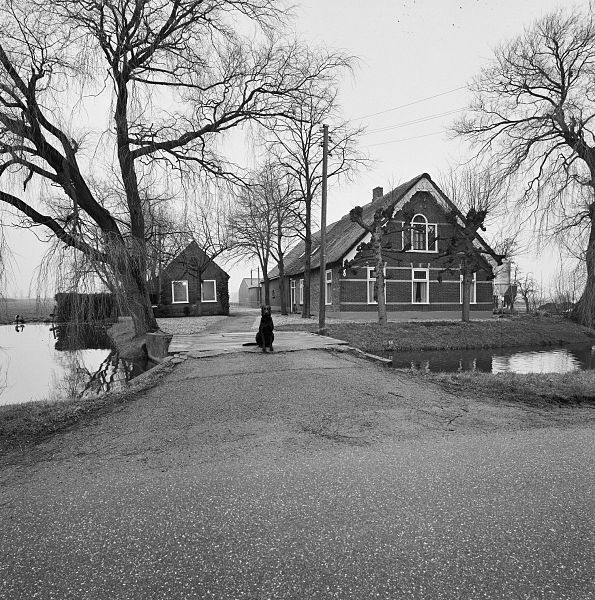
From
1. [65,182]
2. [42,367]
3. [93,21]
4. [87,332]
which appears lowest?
[42,367]

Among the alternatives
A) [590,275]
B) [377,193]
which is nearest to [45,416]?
[590,275]

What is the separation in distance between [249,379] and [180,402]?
1.53 m

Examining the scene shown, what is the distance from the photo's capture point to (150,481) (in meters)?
3.52

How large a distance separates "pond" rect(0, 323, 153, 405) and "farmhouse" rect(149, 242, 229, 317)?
15.1 metres

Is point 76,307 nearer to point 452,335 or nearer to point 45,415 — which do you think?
point 45,415

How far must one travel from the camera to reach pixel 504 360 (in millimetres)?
15562

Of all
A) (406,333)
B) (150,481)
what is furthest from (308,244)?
(150,481)

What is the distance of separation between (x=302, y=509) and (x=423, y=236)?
92.3 ft

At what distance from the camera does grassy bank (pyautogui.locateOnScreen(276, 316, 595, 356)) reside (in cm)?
1818

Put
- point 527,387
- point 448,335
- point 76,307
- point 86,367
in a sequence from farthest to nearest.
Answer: point 448,335, point 86,367, point 76,307, point 527,387

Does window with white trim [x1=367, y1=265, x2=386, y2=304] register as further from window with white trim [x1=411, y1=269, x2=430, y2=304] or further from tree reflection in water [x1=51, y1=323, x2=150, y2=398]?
tree reflection in water [x1=51, y1=323, x2=150, y2=398]

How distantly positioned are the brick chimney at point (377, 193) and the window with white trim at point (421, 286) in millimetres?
9660

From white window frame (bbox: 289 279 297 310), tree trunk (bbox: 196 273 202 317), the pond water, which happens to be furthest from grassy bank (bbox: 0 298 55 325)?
white window frame (bbox: 289 279 297 310)

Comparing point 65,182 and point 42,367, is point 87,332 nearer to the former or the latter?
point 65,182
